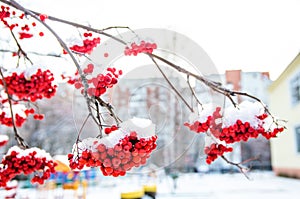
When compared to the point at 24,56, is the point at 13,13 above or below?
above

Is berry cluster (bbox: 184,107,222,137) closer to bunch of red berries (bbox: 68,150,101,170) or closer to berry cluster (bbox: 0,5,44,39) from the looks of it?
bunch of red berries (bbox: 68,150,101,170)

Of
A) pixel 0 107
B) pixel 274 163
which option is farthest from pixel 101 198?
pixel 274 163

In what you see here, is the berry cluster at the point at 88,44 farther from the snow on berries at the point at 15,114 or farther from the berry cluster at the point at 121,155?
the berry cluster at the point at 121,155

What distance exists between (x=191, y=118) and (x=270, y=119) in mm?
307

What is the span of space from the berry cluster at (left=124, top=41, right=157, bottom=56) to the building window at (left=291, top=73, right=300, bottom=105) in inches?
334

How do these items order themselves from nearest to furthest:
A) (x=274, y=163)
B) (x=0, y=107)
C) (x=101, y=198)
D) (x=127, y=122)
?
(x=127, y=122), (x=0, y=107), (x=101, y=198), (x=274, y=163)

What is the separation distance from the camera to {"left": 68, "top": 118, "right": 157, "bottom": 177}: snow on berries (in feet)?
2.85

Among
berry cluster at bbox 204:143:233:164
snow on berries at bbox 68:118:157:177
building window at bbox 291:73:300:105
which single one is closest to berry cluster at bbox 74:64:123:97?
snow on berries at bbox 68:118:157:177

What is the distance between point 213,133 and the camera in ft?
3.94

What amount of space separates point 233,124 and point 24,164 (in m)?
0.90

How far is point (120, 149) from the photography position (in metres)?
0.86

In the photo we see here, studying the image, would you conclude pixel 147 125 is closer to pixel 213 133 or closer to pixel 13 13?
pixel 213 133

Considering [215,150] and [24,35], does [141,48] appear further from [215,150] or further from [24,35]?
[24,35]

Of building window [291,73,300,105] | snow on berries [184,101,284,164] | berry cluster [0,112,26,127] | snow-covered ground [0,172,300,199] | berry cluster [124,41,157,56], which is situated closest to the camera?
snow on berries [184,101,284,164]
